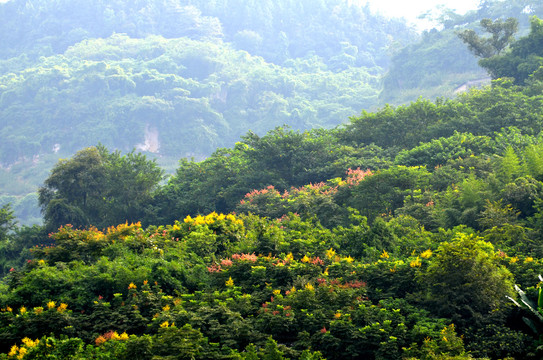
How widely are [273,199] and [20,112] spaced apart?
165 ft

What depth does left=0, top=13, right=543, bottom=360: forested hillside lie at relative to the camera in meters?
7.88

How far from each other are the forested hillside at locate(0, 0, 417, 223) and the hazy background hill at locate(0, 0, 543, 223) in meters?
0.15

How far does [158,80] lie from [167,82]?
3.37ft

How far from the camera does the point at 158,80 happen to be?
211 ft

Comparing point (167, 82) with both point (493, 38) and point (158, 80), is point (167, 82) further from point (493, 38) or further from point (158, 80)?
point (493, 38)

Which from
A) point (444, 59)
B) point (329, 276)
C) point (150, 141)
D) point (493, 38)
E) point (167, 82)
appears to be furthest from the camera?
point (167, 82)

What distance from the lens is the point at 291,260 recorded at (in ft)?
34.2

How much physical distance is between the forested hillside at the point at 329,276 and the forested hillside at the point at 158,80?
40433mm

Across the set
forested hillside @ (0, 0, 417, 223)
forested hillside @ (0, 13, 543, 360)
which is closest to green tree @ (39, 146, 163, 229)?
forested hillside @ (0, 13, 543, 360)

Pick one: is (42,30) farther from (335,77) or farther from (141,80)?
(335,77)

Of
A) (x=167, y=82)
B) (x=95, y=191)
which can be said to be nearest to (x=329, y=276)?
(x=95, y=191)

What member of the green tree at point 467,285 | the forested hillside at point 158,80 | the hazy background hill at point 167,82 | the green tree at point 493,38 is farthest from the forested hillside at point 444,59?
the green tree at point 467,285

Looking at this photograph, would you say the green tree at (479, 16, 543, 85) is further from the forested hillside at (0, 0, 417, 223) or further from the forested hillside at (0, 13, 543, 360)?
the forested hillside at (0, 0, 417, 223)

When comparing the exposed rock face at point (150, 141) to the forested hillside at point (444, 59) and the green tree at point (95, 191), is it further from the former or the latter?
the green tree at point (95, 191)
